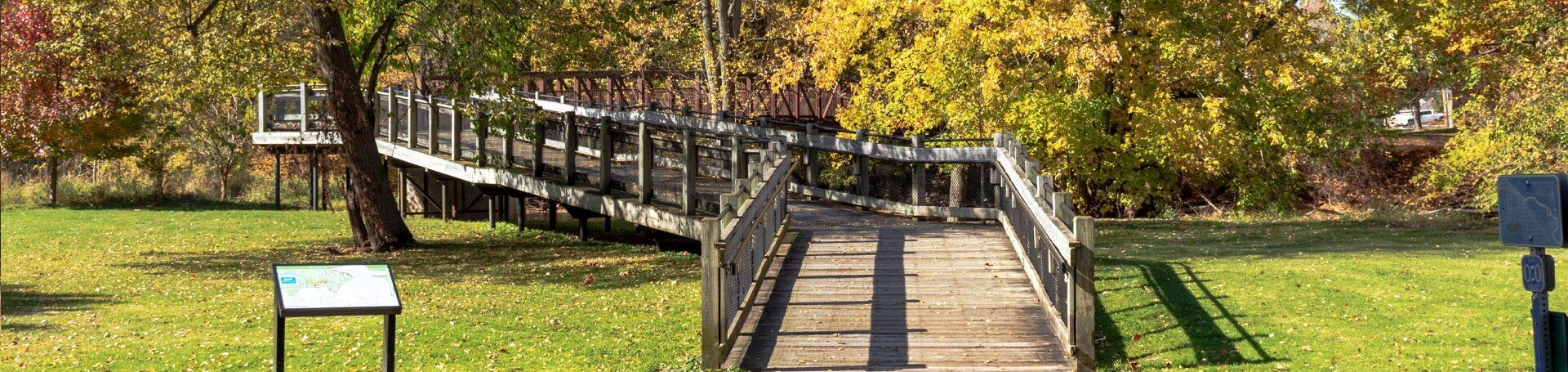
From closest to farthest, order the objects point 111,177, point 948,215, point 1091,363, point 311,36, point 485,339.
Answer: point 1091,363 < point 485,339 < point 948,215 < point 311,36 < point 111,177

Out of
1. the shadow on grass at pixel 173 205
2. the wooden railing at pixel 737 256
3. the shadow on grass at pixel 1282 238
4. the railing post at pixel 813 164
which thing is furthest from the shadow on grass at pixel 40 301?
the shadow on grass at pixel 173 205

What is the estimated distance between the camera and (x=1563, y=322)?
7012 millimetres

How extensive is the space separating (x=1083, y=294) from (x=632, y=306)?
5.35 m

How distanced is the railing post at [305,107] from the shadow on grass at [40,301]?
10.8 meters

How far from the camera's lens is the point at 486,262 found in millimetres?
18344

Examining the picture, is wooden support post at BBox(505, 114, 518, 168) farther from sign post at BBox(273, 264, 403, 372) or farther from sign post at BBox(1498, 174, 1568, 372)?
sign post at BBox(1498, 174, 1568, 372)

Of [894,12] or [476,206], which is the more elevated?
[894,12]

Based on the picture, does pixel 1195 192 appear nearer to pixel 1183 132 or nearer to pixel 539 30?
pixel 1183 132

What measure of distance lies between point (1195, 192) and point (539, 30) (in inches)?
901

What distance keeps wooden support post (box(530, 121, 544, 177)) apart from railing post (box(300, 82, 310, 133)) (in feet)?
25.1

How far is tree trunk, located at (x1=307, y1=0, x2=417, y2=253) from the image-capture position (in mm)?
18984

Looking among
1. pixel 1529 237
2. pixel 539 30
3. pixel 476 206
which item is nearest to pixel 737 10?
pixel 476 206

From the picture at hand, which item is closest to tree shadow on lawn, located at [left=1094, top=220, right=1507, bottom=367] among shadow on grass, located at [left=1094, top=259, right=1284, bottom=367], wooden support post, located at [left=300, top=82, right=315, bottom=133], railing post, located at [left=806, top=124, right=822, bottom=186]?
shadow on grass, located at [left=1094, top=259, right=1284, bottom=367]

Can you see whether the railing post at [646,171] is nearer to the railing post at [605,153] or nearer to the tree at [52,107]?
the railing post at [605,153]
